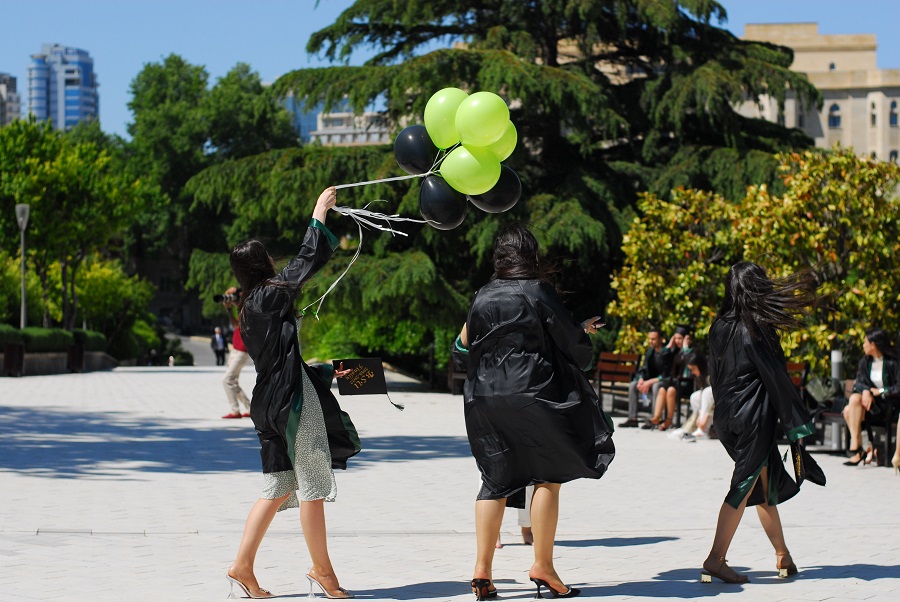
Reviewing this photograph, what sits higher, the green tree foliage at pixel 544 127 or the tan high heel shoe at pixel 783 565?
the green tree foliage at pixel 544 127

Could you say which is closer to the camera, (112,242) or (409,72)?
(409,72)

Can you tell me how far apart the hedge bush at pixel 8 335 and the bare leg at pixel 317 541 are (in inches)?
978

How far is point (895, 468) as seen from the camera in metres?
11.2

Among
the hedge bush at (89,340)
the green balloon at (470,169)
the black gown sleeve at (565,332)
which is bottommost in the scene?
the hedge bush at (89,340)

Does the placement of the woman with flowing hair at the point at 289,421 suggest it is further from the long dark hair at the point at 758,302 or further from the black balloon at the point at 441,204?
the long dark hair at the point at 758,302

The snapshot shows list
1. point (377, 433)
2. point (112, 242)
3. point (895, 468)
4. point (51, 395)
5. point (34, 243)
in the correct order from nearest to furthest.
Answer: point (895, 468) < point (377, 433) < point (51, 395) < point (34, 243) < point (112, 242)

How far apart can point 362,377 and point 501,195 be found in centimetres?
150

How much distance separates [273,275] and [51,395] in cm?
1707

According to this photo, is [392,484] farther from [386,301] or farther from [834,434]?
[386,301]

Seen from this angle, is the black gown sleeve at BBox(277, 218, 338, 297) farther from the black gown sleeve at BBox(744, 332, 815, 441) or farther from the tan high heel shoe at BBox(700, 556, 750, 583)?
the tan high heel shoe at BBox(700, 556, 750, 583)

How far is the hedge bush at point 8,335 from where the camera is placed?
28.7m

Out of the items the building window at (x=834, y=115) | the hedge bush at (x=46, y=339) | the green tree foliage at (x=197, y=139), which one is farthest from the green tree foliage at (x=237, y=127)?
the building window at (x=834, y=115)

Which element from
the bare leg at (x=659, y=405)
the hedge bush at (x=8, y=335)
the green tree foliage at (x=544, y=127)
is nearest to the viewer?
the bare leg at (x=659, y=405)

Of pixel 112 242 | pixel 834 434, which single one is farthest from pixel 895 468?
pixel 112 242
